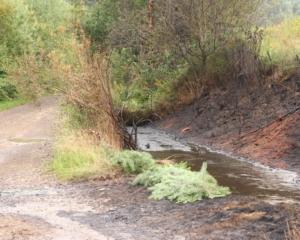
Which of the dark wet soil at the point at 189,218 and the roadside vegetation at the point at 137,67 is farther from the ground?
the roadside vegetation at the point at 137,67

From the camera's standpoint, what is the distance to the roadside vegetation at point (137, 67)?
1347cm

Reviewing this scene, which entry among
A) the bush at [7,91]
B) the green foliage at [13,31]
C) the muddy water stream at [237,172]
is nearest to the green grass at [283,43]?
→ the muddy water stream at [237,172]

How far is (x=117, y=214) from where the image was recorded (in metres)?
10.1

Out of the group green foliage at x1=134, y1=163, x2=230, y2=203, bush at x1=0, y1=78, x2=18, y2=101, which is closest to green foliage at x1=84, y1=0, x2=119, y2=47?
bush at x1=0, y1=78, x2=18, y2=101

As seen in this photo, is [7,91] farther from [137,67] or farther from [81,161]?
[81,161]

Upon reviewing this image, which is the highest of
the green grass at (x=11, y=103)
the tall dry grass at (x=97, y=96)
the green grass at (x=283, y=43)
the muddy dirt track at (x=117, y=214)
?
the green grass at (x=283, y=43)

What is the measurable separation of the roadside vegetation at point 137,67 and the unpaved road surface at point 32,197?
81cm

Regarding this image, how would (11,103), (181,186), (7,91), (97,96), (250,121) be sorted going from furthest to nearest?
(7,91), (11,103), (250,121), (97,96), (181,186)

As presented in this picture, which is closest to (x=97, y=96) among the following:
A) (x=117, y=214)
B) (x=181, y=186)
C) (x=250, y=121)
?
(x=181, y=186)

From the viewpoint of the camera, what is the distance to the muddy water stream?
12.1m

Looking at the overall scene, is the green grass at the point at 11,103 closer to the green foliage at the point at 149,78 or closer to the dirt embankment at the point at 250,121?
the green foliage at the point at 149,78

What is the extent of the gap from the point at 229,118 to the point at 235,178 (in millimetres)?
7197

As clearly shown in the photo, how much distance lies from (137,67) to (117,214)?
1808 centimetres

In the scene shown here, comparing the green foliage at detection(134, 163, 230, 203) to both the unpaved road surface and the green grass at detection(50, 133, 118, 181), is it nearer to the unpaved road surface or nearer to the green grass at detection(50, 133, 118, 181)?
the unpaved road surface
